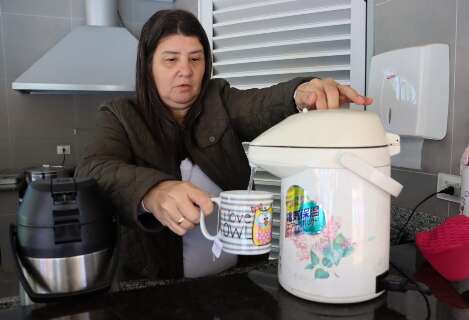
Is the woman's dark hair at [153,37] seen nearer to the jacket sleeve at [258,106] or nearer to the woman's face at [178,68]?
the woman's face at [178,68]

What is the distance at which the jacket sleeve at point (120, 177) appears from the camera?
27.0 inches

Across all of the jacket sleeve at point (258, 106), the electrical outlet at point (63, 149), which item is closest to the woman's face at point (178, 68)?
the jacket sleeve at point (258, 106)

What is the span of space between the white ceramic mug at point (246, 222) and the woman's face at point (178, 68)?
1.58 ft

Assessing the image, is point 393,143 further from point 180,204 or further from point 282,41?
point 282,41

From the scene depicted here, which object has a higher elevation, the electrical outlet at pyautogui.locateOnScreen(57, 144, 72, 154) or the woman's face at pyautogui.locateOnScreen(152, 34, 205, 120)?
the woman's face at pyautogui.locateOnScreen(152, 34, 205, 120)

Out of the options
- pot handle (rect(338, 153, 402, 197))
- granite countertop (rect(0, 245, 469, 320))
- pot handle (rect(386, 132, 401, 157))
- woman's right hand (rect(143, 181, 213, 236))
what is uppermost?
pot handle (rect(386, 132, 401, 157))

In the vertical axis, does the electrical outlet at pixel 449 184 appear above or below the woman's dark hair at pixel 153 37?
below

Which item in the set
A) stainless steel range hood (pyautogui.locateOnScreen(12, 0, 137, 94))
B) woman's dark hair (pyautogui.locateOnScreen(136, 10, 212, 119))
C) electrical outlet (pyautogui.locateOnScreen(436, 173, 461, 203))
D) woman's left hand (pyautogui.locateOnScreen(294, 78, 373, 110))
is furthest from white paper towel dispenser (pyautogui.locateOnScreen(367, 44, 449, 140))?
stainless steel range hood (pyautogui.locateOnScreen(12, 0, 137, 94))

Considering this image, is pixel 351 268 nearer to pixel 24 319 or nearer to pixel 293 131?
pixel 293 131

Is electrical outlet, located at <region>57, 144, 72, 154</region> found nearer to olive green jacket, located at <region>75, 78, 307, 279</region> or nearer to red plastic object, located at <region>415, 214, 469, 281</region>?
olive green jacket, located at <region>75, 78, 307, 279</region>

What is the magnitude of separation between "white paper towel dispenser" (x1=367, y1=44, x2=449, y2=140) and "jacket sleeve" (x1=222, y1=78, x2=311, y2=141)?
1.02 feet

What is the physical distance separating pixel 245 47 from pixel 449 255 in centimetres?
130

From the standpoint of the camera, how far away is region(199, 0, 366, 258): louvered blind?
1491mm

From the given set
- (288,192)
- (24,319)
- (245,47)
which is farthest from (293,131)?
(245,47)
